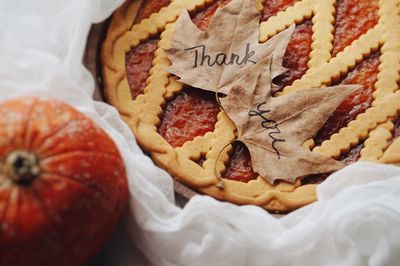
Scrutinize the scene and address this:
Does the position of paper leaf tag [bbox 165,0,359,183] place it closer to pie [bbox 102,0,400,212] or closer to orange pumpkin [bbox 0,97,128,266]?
pie [bbox 102,0,400,212]

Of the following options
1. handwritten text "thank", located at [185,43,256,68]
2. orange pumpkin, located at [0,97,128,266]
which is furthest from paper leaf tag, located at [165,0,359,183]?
orange pumpkin, located at [0,97,128,266]

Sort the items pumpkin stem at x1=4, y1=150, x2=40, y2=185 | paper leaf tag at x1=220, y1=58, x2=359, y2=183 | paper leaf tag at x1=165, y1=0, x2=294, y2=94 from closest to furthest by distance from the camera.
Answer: pumpkin stem at x1=4, y1=150, x2=40, y2=185 → paper leaf tag at x1=220, y1=58, x2=359, y2=183 → paper leaf tag at x1=165, y1=0, x2=294, y2=94

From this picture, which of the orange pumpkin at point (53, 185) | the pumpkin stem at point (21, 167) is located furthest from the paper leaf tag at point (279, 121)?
the pumpkin stem at point (21, 167)

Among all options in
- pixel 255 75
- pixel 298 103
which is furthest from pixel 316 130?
pixel 255 75

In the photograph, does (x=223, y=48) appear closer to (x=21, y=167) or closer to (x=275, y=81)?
(x=275, y=81)

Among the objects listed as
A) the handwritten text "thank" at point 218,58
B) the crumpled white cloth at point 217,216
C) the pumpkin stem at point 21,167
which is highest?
the pumpkin stem at point 21,167

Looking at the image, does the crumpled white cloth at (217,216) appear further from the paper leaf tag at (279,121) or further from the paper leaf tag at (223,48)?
the paper leaf tag at (223,48)

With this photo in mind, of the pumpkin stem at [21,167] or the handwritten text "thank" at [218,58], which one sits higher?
the pumpkin stem at [21,167]
